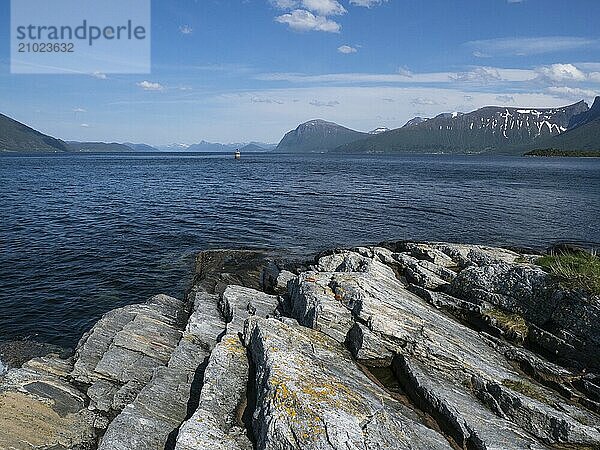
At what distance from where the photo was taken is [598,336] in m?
14.5

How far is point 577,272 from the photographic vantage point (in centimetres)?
1644

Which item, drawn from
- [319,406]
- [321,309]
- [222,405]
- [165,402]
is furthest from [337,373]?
[165,402]

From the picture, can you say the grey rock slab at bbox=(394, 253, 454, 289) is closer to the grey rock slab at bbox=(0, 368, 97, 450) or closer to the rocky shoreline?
the rocky shoreline

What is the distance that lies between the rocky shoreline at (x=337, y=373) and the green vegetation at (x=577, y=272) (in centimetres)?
41

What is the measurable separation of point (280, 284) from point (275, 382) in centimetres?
A: 1368

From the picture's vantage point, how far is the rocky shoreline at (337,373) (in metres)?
10.1

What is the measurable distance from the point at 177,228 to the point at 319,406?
3598cm

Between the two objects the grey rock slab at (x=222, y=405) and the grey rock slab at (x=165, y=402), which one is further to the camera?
the grey rock slab at (x=165, y=402)

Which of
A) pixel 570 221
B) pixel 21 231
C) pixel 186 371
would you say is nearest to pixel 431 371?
pixel 186 371

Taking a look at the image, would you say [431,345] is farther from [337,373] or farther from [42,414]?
[42,414]

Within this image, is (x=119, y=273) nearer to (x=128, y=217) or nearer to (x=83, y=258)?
(x=83, y=258)

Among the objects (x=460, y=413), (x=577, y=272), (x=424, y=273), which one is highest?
(x=577, y=272)

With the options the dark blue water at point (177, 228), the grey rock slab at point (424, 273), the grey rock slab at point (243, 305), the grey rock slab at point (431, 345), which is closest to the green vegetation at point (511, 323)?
the grey rock slab at point (431, 345)

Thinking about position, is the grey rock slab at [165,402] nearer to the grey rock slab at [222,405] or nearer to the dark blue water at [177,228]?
the grey rock slab at [222,405]
